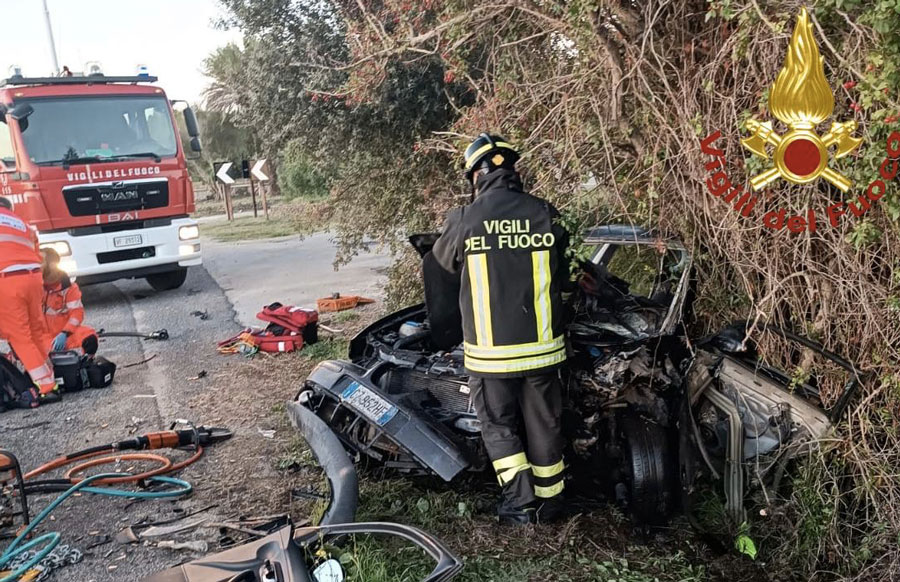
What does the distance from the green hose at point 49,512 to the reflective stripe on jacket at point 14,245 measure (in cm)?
277

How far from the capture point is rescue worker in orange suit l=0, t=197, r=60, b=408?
5914mm

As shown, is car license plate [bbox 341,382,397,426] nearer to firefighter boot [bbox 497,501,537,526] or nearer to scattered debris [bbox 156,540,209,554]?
firefighter boot [bbox 497,501,537,526]

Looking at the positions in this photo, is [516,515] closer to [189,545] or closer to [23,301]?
[189,545]

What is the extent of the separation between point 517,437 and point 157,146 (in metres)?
7.94

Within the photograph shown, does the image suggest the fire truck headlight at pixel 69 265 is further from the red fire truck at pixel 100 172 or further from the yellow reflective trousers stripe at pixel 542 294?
the yellow reflective trousers stripe at pixel 542 294

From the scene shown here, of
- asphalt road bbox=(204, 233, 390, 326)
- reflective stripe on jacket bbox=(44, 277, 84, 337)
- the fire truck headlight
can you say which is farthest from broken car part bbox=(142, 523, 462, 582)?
the fire truck headlight

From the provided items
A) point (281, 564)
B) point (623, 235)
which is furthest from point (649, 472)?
point (281, 564)

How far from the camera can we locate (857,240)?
9.23 feet

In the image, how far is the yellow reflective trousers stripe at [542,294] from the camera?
3.47 metres

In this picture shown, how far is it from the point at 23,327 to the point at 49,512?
2619 millimetres

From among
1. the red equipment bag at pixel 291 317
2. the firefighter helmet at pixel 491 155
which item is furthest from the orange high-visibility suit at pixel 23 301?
the firefighter helmet at pixel 491 155

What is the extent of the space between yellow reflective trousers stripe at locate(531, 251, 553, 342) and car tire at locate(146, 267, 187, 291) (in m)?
8.43

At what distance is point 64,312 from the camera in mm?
6754

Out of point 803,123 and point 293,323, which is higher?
point 803,123
